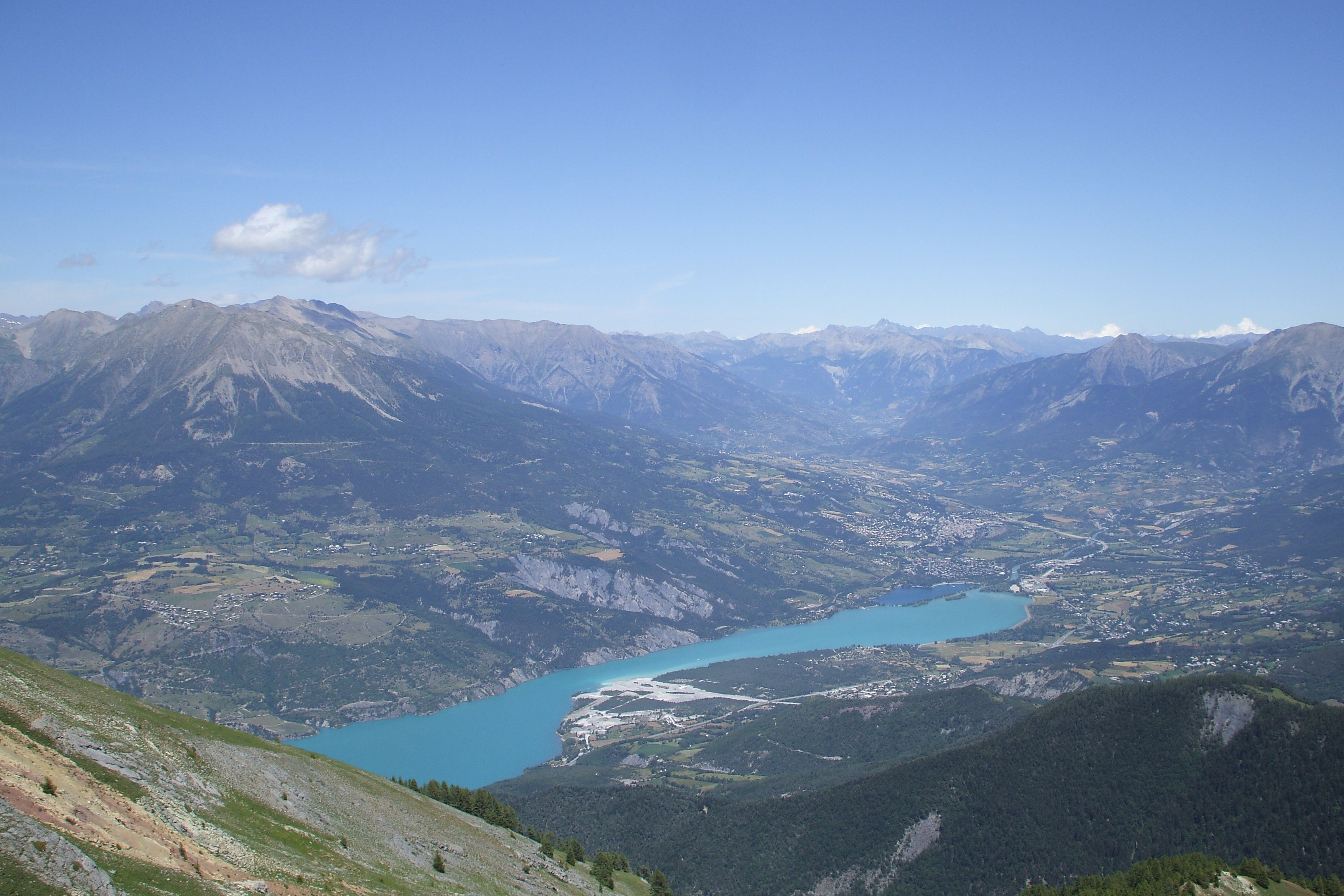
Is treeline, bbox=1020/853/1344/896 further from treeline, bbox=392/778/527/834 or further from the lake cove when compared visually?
the lake cove

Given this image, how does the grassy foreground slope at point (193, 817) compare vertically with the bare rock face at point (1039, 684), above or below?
above

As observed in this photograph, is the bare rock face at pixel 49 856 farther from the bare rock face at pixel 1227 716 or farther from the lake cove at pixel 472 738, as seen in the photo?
the lake cove at pixel 472 738

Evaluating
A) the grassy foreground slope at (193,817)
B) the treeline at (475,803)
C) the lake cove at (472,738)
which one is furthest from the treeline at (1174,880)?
the lake cove at (472,738)

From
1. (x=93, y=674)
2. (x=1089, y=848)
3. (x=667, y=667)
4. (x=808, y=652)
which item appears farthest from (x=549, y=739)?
(x=1089, y=848)

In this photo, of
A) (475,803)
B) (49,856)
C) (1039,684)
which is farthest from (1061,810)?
(49,856)

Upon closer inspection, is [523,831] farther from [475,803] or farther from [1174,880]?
[1174,880]

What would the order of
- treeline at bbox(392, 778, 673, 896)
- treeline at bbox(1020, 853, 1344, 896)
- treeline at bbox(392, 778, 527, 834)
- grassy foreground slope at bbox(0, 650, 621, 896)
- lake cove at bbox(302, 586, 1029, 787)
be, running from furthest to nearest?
1. lake cove at bbox(302, 586, 1029, 787)
2. treeline at bbox(392, 778, 527, 834)
3. treeline at bbox(392, 778, 673, 896)
4. treeline at bbox(1020, 853, 1344, 896)
5. grassy foreground slope at bbox(0, 650, 621, 896)

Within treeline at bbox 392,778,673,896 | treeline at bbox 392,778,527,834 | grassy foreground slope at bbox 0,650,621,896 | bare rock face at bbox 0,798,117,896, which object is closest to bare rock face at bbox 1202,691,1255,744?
treeline at bbox 392,778,673,896
